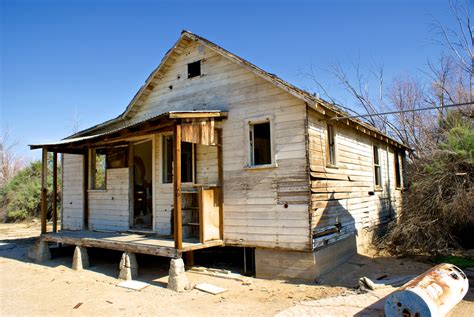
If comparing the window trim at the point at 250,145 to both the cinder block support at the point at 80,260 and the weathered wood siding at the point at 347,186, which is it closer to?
the weathered wood siding at the point at 347,186

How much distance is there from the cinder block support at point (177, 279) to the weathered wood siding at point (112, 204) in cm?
422

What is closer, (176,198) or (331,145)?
(176,198)

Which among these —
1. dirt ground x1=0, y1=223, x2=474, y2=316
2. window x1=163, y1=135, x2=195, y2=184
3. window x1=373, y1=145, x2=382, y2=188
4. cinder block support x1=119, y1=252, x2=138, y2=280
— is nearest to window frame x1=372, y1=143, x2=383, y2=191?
window x1=373, y1=145, x2=382, y2=188

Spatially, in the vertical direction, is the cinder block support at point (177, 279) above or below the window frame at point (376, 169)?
below

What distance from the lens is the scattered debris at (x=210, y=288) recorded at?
7.48 metres

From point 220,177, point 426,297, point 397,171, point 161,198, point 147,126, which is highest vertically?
point 147,126

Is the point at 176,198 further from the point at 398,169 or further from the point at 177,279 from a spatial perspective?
the point at 398,169

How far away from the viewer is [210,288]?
765cm

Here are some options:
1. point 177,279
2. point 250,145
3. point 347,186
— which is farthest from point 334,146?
point 177,279

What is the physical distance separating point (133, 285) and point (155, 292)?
2.53ft

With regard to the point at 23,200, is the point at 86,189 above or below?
above

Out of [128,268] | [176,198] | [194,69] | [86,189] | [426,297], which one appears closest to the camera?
[426,297]

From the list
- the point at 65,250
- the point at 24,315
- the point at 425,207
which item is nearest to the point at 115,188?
the point at 65,250

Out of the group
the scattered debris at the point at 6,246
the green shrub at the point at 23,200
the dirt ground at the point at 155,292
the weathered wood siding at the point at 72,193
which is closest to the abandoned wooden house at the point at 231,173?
the weathered wood siding at the point at 72,193
